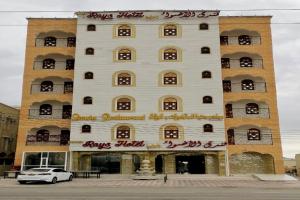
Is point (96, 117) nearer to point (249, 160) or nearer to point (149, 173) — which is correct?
point (149, 173)

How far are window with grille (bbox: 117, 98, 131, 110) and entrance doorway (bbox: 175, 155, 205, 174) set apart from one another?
8.07 metres

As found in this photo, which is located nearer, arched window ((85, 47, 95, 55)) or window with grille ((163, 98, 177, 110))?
window with grille ((163, 98, 177, 110))

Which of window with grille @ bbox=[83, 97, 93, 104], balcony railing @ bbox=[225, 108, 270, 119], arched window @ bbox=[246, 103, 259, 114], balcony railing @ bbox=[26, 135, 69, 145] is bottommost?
balcony railing @ bbox=[26, 135, 69, 145]

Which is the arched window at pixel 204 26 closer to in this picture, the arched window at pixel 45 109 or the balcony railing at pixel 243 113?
the balcony railing at pixel 243 113

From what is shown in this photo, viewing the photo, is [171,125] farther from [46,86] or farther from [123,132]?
[46,86]

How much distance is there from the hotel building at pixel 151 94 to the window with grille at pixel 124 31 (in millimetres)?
120

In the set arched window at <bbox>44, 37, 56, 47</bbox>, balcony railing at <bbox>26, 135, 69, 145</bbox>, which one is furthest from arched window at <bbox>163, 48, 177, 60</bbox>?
balcony railing at <bbox>26, 135, 69, 145</bbox>

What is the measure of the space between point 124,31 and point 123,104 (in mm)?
9103

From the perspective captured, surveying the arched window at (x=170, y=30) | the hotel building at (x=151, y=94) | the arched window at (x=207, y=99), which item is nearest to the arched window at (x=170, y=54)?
the hotel building at (x=151, y=94)

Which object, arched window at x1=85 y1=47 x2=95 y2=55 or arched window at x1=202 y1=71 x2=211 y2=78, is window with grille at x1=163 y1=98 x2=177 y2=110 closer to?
arched window at x1=202 y1=71 x2=211 y2=78

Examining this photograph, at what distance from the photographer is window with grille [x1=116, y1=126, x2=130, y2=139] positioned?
38.8m

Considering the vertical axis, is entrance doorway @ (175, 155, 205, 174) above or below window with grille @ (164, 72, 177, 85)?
below

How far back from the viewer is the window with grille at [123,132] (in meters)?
38.8

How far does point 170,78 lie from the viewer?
133 ft
